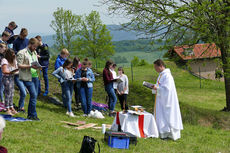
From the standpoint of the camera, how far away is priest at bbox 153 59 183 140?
28.3ft

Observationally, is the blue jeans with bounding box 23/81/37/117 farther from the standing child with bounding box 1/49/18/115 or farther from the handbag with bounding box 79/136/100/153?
the handbag with bounding box 79/136/100/153

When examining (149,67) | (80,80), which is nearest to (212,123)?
(80,80)

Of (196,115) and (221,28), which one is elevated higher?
(221,28)

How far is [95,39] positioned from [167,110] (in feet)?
158

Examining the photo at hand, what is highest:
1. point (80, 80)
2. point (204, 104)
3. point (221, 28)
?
point (221, 28)

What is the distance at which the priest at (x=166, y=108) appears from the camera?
340 inches

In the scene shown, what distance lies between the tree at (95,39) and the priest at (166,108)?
4521cm

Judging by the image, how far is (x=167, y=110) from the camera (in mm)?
8688

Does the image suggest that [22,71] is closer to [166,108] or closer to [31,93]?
[31,93]

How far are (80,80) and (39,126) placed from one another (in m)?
2.96

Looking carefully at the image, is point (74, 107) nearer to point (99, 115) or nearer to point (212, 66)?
point (99, 115)

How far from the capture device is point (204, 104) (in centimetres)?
2364

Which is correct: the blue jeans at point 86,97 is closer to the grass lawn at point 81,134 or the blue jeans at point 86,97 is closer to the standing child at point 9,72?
the grass lawn at point 81,134

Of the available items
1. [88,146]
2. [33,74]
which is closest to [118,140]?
[88,146]
